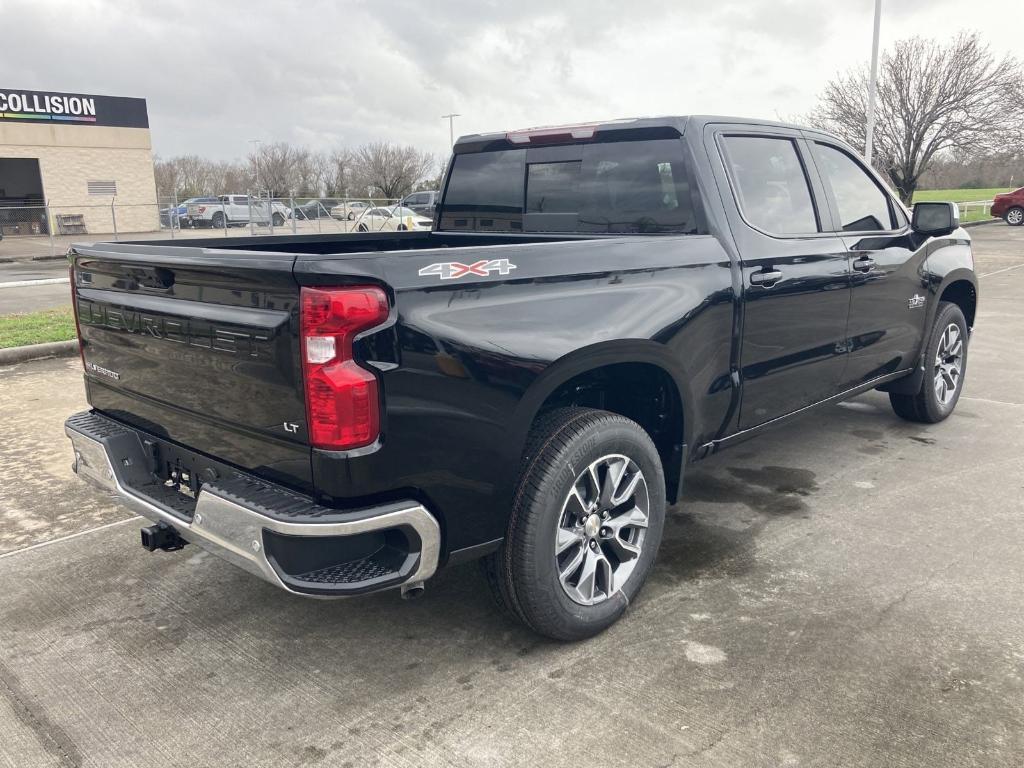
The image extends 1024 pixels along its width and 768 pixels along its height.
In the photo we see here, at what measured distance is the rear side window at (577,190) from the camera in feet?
12.1

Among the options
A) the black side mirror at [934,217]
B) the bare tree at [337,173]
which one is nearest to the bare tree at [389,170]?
the bare tree at [337,173]

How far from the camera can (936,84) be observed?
32906 millimetres

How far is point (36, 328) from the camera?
9070mm

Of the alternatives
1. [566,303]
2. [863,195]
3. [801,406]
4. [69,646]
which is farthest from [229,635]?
[863,195]

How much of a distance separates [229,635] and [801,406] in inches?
114

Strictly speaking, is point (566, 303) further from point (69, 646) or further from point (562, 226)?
point (69, 646)

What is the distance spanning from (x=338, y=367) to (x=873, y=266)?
3346 mm

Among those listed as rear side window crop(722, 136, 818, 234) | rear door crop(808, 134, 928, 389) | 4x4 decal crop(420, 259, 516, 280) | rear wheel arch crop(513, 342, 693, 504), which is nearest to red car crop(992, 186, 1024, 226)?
rear door crop(808, 134, 928, 389)

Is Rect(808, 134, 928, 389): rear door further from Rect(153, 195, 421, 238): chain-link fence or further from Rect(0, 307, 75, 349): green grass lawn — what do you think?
Rect(153, 195, 421, 238): chain-link fence

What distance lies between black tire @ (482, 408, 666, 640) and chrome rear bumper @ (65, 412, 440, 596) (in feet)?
1.21

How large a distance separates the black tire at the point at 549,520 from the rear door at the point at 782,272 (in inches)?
39.4

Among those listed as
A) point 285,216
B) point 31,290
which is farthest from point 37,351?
point 285,216

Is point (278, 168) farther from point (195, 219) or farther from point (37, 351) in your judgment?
point (37, 351)

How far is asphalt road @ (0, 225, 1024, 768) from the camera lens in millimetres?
2543
